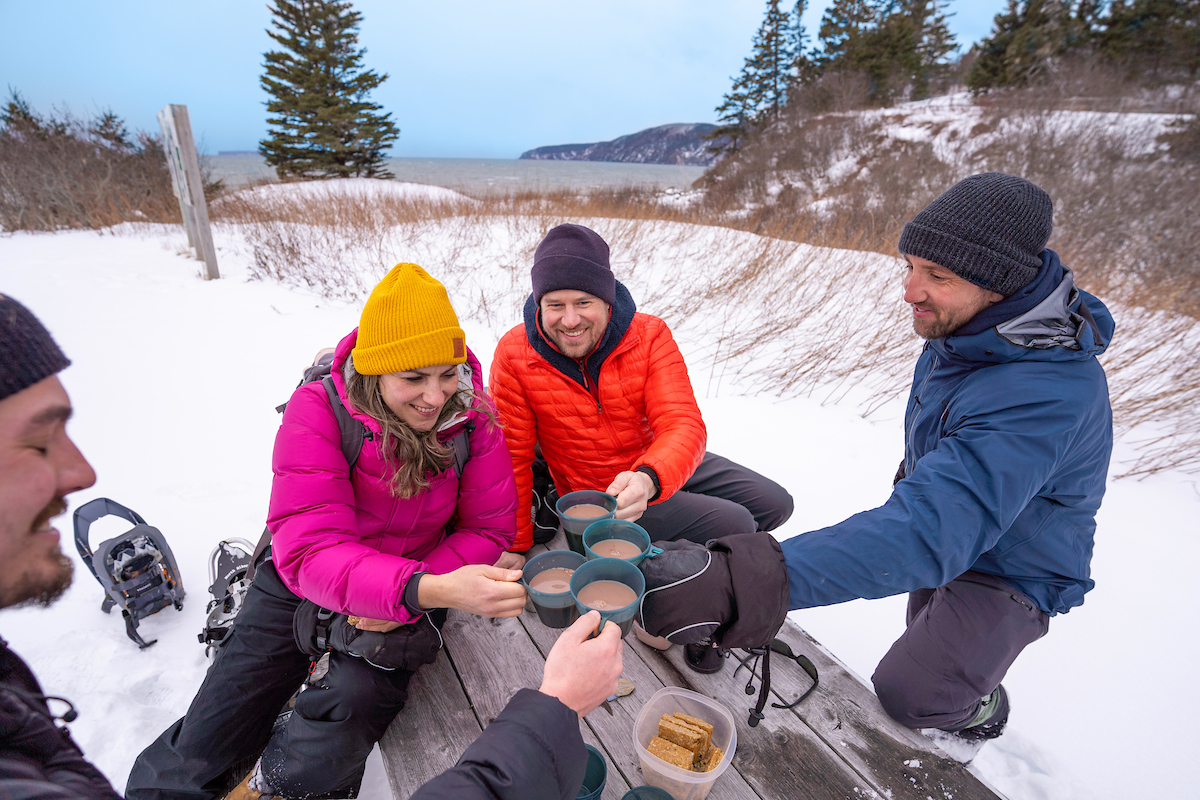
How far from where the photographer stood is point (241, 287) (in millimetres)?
7105

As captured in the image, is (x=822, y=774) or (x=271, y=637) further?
(x=271, y=637)

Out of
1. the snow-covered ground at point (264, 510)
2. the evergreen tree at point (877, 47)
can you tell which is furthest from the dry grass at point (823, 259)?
the evergreen tree at point (877, 47)

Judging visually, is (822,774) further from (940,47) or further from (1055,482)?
(940,47)

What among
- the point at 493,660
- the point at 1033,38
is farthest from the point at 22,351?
the point at 1033,38

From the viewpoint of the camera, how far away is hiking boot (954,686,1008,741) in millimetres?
1956

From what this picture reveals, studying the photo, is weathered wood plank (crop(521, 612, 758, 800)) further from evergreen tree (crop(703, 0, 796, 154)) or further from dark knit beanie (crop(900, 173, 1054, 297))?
evergreen tree (crop(703, 0, 796, 154))

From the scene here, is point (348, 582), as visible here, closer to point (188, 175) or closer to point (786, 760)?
point (786, 760)

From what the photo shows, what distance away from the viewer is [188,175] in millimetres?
6793

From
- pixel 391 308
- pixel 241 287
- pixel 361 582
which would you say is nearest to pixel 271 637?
pixel 361 582

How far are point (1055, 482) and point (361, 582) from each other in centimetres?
219

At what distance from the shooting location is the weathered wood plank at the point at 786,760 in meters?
1.39

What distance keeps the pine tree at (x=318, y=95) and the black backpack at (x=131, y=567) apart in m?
25.7

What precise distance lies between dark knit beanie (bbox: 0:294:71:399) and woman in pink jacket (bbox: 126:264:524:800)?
897 mm

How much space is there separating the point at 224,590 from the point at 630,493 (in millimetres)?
1967
